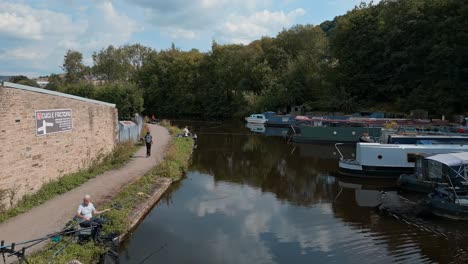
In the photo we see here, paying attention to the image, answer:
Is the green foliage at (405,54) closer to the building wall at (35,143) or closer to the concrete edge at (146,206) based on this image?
the concrete edge at (146,206)

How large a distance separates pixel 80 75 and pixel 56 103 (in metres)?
82.4

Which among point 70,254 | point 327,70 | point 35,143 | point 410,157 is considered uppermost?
point 327,70

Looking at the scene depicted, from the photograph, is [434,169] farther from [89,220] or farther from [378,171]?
[89,220]

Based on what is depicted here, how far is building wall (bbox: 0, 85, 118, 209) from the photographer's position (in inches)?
533

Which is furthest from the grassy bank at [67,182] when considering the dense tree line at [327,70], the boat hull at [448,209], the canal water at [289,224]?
the dense tree line at [327,70]

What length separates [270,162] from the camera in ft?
98.7

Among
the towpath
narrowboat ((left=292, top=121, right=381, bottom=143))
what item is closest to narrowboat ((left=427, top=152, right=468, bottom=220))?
the towpath

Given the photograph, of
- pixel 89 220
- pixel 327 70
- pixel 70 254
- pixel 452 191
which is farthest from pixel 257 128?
pixel 70 254

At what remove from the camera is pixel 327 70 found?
62.2 meters

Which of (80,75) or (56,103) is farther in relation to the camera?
(80,75)

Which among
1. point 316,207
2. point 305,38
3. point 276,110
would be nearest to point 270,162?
point 316,207

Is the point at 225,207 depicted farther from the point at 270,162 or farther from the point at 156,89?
the point at 156,89

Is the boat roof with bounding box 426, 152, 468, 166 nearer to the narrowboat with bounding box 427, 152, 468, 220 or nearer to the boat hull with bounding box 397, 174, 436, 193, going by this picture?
the narrowboat with bounding box 427, 152, 468, 220

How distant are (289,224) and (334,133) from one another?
25.5 metres
